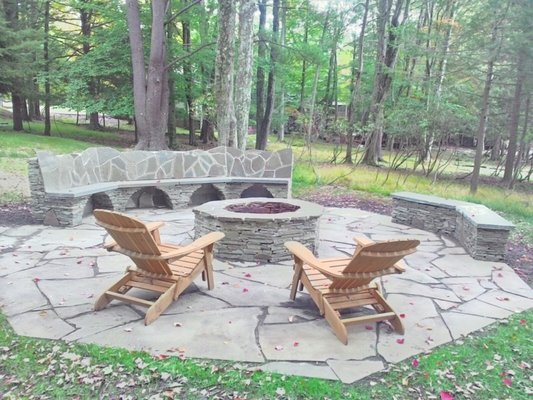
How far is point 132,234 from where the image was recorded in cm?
262

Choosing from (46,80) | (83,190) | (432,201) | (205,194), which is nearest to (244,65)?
(205,194)

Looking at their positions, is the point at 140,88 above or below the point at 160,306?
above

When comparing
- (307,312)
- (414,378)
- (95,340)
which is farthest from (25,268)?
(414,378)

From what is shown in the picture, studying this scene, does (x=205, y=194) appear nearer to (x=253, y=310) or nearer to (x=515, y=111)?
(x=253, y=310)

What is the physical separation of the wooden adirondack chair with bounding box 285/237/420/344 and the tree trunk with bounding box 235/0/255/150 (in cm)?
593

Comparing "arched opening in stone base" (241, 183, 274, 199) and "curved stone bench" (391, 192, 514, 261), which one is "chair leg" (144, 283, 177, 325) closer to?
"curved stone bench" (391, 192, 514, 261)

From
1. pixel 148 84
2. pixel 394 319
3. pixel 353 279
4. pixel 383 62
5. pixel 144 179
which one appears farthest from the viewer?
pixel 383 62

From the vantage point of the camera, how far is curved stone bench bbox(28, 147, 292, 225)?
5141 mm

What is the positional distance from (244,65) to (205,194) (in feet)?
9.46

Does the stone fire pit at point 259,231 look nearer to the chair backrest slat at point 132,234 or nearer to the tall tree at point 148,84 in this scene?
the chair backrest slat at point 132,234

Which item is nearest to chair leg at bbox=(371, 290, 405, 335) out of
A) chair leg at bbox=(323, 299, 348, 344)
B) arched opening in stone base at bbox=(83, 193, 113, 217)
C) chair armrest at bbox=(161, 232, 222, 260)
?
chair leg at bbox=(323, 299, 348, 344)

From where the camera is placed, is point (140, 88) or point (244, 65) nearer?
point (244, 65)

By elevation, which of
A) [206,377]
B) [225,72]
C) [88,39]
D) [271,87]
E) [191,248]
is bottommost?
[206,377]

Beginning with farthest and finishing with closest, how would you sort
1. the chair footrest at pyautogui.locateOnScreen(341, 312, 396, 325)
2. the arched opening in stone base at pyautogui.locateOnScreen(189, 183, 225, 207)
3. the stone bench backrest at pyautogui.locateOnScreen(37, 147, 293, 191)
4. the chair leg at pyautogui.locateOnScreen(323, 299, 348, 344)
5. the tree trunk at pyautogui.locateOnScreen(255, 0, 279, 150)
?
the tree trunk at pyautogui.locateOnScreen(255, 0, 279, 150), the arched opening in stone base at pyautogui.locateOnScreen(189, 183, 225, 207), the stone bench backrest at pyautogui.locateOnScreen(37, 147, 293, 191), the chair footrest at pyautogui.locateOnScreen(341, 312, 396, 325), the chair leg at pyautogui.locateOnScreen(323, 299, 348, 344)
